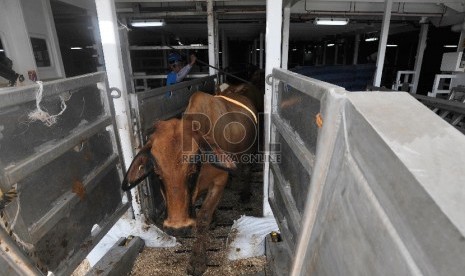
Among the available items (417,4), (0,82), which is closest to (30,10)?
(0,82)

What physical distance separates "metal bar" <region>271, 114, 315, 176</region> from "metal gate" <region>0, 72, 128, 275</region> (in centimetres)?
143

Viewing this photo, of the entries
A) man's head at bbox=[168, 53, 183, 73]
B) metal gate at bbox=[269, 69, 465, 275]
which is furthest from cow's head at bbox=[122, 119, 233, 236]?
man's head at bbox=[168, 53, 183, 73]

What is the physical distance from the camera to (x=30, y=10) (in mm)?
6035

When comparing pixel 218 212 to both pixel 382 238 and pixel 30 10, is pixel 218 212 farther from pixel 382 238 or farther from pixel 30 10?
pixel 30 10

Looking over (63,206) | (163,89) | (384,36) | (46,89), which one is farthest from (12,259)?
(384,36)

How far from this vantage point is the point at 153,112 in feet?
9.21

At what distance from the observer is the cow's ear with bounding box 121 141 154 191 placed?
223cm

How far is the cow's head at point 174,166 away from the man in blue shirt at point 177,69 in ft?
10.5

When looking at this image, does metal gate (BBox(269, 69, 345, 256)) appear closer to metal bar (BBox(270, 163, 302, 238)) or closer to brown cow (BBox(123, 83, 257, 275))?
metal bar (BBox(270, 163, 302, 238))

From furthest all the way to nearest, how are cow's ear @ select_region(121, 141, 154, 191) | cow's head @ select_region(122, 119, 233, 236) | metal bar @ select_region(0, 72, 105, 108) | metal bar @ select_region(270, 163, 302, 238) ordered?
cow's ear @ select_region(121, 141, 154, 191) < cow's head @ select_region(122, 119, 233, 236) < metal bar @ select_region(270, 163, 302, 238) < metal bar @ select_region(0, 72, 105, 108)

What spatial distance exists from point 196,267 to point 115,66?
2.05 m

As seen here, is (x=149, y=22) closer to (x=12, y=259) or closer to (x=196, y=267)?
(x=196, y=267)

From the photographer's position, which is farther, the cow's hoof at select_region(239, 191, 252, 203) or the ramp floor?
the cow's hoof at select_region(239, 191, 252, 203)

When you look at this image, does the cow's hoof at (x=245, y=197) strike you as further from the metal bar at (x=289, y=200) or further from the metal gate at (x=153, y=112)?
the metal bar at (x=289, y=200)
